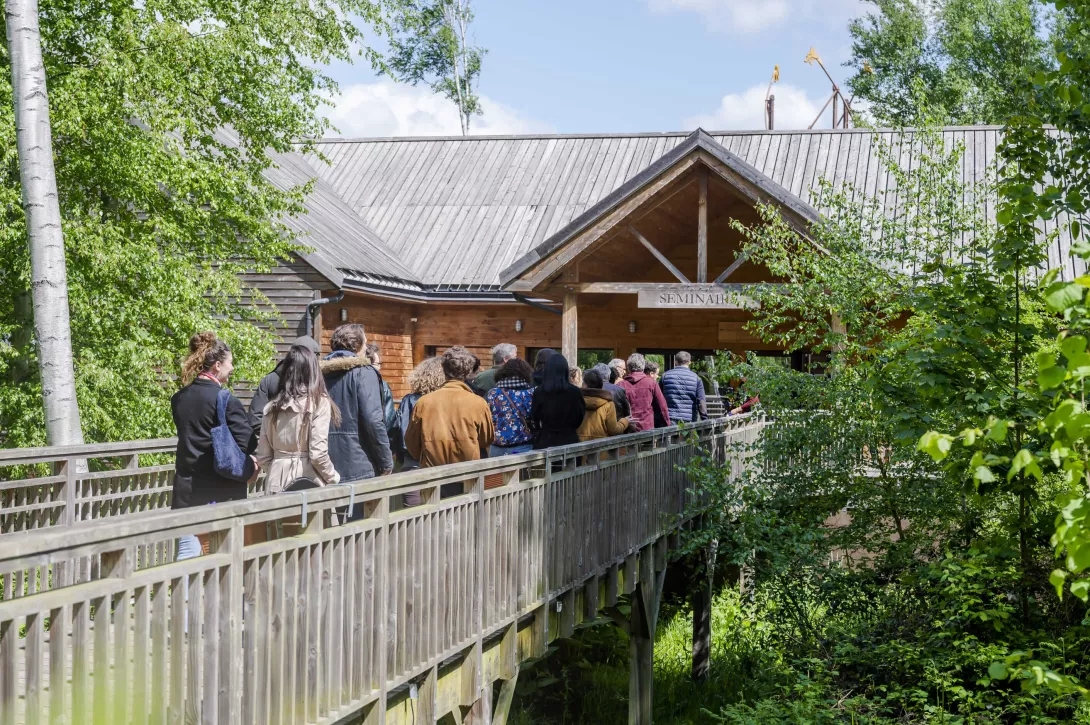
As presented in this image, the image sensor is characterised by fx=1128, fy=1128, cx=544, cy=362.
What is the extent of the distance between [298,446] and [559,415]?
2.72m

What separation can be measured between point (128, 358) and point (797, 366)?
13389 millimetres

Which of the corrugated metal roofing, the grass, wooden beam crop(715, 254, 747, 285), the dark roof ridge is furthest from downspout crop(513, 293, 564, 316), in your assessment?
the dark roof ridge

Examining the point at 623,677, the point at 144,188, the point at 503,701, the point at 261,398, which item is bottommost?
the point at 623,677

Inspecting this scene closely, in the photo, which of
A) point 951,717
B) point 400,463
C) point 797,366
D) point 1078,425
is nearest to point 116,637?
point 1078,425

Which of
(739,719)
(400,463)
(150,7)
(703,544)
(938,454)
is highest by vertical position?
(150,7)

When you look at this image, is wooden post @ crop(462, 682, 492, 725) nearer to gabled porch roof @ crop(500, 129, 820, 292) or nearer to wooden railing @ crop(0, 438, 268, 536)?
wooden railing @ crop(0, 438, 268, 536)

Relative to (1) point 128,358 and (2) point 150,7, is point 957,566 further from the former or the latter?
(2) point 150,7

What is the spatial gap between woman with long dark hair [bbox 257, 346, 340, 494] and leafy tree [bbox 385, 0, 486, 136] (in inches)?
1361

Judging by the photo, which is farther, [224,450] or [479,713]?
[479,713]

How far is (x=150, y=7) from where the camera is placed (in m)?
11.0

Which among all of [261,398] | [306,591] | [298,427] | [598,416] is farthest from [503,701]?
[598,416]

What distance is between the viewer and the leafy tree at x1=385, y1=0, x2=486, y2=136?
3975cm

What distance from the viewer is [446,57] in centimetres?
4041

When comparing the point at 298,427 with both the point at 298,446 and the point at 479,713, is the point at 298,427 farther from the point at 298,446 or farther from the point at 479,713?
the point at 479,713
